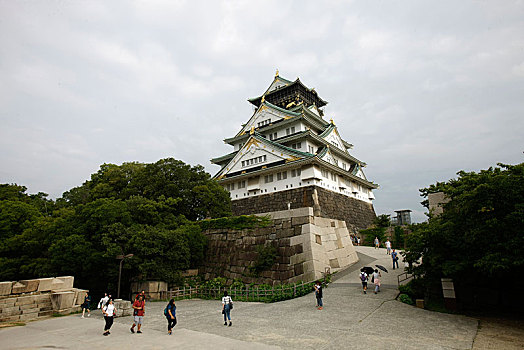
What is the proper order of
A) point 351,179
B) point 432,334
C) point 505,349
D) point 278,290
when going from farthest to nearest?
point 351,179 < point 278,290 < point 432,334 < point 505,349

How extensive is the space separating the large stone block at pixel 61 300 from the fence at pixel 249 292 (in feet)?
14.8

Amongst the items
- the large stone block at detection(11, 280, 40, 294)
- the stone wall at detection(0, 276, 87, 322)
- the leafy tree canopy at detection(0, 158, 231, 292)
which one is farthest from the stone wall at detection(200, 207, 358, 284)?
the large stone block at detection(11, 280, 40, 294)

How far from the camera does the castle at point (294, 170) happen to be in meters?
26.5

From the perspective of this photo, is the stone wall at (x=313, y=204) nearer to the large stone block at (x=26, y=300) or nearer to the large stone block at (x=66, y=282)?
the large stone block at (x=66, y=282)

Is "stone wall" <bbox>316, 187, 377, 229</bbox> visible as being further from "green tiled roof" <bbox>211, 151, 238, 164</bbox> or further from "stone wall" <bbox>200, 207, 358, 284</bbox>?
"green tiled roof" <bbox>211, 151, 238, 164</bbox>

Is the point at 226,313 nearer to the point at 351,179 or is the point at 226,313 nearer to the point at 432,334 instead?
the point at 432,334

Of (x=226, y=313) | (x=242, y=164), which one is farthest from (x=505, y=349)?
(x=242, y=164)

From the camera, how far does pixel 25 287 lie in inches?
511

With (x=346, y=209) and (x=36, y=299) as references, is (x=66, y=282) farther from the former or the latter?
(x=346, y=209)

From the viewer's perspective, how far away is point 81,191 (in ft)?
110

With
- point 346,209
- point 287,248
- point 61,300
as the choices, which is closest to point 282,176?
point 346,209

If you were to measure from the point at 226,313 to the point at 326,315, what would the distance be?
12.0 ft

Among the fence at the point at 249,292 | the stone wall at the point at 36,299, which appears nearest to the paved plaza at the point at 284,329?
the fence at the point at 249,292

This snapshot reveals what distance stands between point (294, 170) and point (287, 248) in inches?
477
